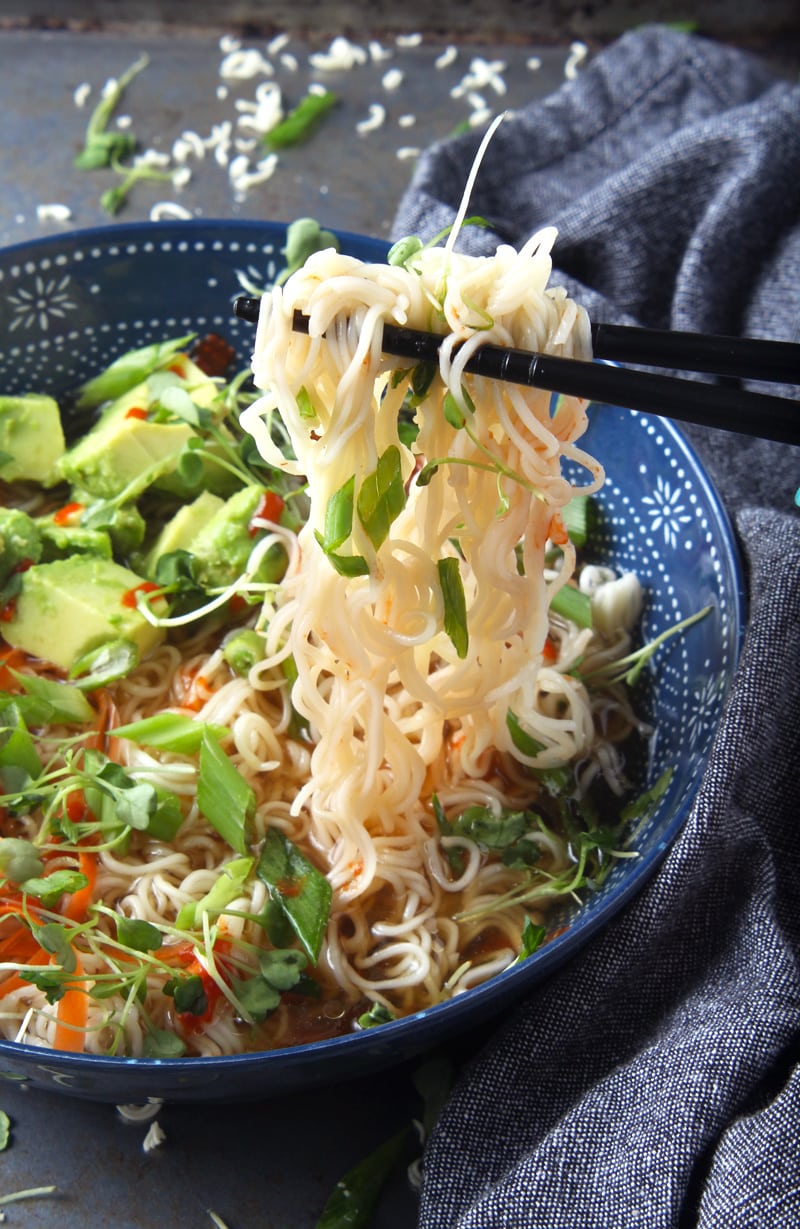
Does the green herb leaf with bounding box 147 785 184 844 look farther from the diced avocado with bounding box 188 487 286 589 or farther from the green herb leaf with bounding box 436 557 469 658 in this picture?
the green herb leaf with bounding box 436 557 469 658

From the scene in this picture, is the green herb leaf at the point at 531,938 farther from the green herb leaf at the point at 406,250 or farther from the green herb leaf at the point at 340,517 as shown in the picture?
the green herb leaf at the point at 406,250

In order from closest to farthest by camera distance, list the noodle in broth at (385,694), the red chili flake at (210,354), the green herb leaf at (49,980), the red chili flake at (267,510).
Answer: the noodle in broth at (385,694), the green herb leaf at (49,980), the red chili flake at (267,510), the red chili flake at (210,354)

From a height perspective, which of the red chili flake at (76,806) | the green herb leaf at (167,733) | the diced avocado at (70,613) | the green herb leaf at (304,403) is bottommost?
the red chili flake at (76,806)

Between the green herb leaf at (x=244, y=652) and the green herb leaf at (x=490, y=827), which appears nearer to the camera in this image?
the green herb leaf at (x=490, y=827)

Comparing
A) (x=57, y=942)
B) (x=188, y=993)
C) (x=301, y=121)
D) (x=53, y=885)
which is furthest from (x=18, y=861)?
(x=301, y=121)

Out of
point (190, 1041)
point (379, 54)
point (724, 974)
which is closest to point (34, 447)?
point (190, 1041)

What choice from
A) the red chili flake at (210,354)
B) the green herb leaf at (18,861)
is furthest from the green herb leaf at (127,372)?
the green herb leaf at (18,861)
